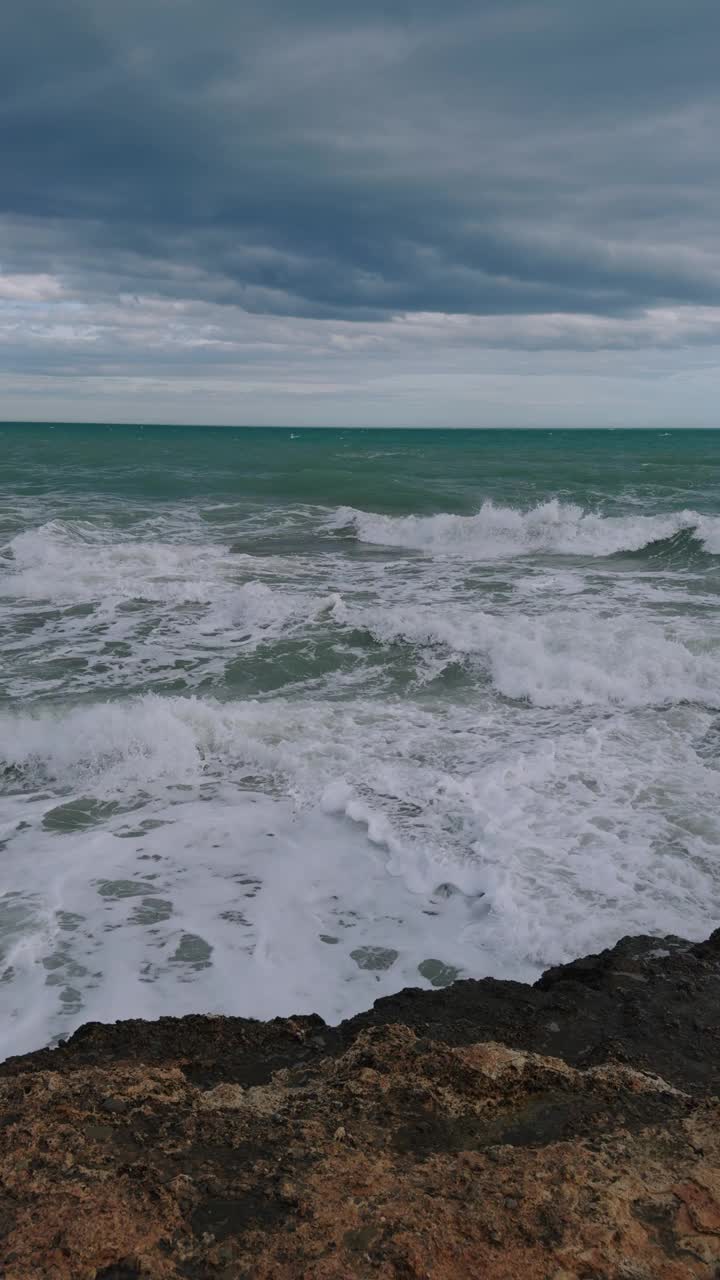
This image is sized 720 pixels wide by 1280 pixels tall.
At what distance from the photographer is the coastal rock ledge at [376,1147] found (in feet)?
7.52

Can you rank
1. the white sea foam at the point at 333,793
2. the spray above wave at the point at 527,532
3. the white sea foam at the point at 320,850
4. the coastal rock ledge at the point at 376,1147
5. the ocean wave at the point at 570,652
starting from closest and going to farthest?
1. the coastal rock ledge at the point at 376,1147
2. the white sea foam at the point at 320,850
3. the white sea foam at the point at 333,793
4. the ocean wave at the point at 570,652
5. the spray above wave at the point at 527,532

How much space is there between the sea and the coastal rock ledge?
2.75 feet

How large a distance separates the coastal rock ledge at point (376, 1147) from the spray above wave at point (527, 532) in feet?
55.7

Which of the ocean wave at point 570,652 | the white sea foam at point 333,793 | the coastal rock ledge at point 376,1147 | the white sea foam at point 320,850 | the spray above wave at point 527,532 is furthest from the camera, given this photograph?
the spray above wave at point 527,532

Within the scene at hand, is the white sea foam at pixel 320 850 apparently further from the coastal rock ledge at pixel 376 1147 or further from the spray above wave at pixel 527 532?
the spray above wave at pixel 527 532

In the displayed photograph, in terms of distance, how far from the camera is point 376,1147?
275 cm

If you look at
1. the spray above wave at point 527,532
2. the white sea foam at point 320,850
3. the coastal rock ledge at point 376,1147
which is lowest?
the white sea foam at point 320,850

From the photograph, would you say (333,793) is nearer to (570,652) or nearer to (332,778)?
(332,778)

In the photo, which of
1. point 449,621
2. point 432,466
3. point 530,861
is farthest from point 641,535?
point 432,466

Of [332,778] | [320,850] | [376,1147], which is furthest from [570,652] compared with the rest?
[376,1147]

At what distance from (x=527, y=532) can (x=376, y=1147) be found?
21158mm

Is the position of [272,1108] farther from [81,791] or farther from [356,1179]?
[81,791]

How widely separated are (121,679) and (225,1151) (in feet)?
26.9

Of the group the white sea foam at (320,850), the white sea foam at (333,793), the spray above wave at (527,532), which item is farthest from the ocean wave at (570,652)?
the spray above wave at (527,532)
